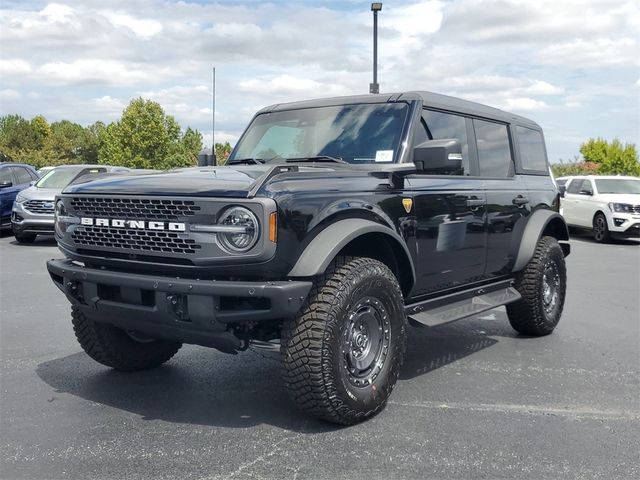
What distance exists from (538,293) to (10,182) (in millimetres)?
13093

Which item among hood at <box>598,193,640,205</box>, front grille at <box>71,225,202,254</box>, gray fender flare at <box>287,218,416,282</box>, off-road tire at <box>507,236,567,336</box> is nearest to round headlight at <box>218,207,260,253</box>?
front grille at <box>71,225,202,254</box>

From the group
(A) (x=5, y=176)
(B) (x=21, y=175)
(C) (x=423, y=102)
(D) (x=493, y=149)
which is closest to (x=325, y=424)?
(C) (x=423, y=102)

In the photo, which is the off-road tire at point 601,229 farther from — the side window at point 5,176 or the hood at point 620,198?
the side window at point 5,176

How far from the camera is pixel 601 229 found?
53.8ft

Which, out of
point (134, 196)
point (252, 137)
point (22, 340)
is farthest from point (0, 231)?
point (134, 196)

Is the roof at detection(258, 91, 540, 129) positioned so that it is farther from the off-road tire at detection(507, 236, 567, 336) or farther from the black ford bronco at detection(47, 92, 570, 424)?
the off-road tire at detection(507, 236, 567, 336)

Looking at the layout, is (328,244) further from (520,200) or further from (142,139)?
A: (142,139)

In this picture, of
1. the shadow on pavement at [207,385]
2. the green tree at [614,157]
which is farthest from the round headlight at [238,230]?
the green tree at [614,157]

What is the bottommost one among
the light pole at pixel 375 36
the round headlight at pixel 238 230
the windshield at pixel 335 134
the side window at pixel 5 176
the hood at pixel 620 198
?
the hood at pixel 620 198

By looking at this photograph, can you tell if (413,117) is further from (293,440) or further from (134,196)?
(293,440)

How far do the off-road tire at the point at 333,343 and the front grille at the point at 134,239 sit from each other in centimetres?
71

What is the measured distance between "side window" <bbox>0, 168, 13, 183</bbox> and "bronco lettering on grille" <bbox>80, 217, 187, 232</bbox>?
1267 cm

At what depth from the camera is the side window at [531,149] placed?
21.1 ft

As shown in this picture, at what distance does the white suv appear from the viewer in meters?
15.8
